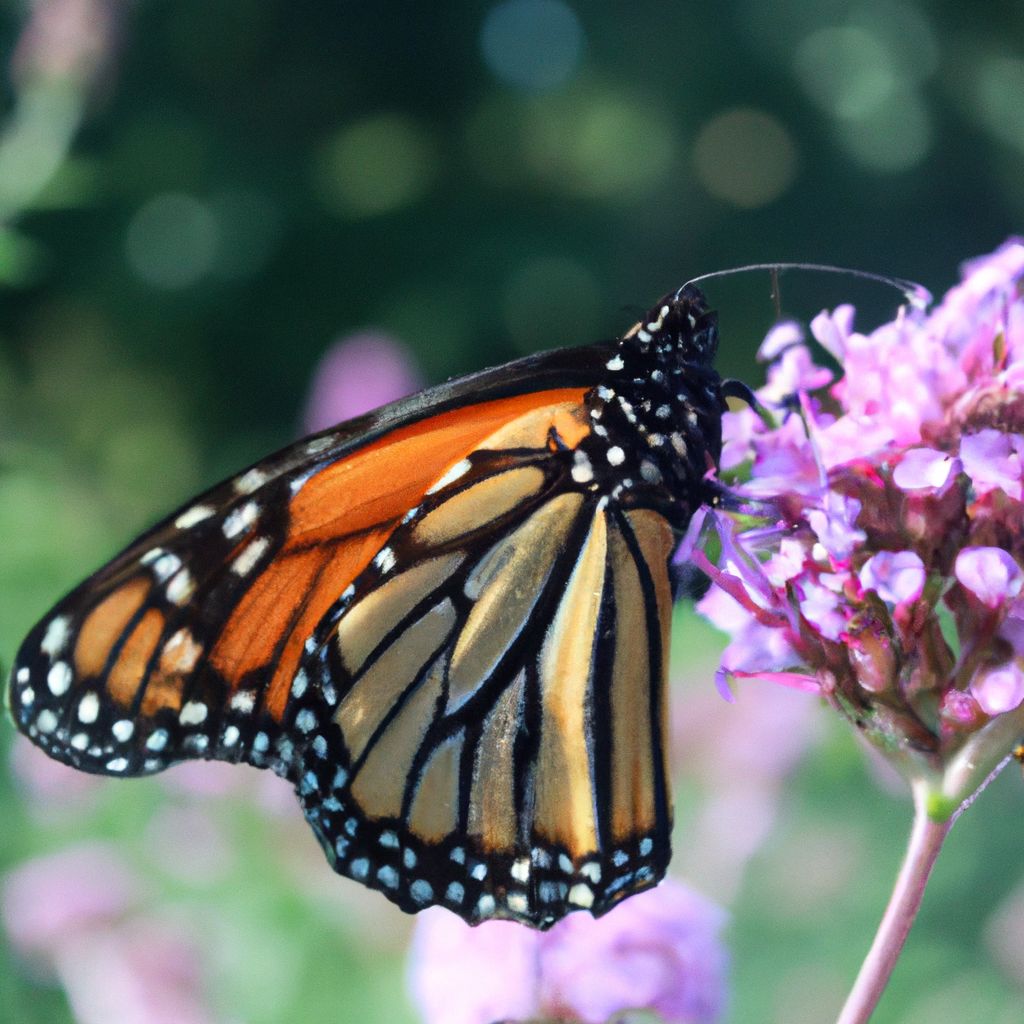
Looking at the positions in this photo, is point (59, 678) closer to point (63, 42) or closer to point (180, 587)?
point (180, 587)

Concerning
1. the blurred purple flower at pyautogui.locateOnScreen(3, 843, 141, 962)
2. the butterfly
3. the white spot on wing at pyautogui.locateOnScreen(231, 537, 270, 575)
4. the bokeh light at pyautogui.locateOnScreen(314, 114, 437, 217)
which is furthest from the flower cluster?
the bokeh light at pyautogui.locateOnScreen(314, 114, 437, 217)

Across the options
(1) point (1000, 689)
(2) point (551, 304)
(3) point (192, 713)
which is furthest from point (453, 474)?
(2) point (551, 304)

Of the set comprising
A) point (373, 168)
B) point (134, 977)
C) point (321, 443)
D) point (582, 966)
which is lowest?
point (134, 977)

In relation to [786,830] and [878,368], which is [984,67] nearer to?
[786,830]

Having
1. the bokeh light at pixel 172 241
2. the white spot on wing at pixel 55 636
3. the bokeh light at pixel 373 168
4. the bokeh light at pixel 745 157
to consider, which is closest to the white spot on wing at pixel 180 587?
the white spot on wing at pixel 55 636

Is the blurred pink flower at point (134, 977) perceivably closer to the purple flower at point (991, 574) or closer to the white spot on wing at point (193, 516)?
the white spot on wing at point (193, 516)

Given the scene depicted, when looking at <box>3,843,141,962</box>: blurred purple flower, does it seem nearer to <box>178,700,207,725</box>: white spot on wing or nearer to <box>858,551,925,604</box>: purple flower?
<box>178,700,207,725</box>: white spot on wing
